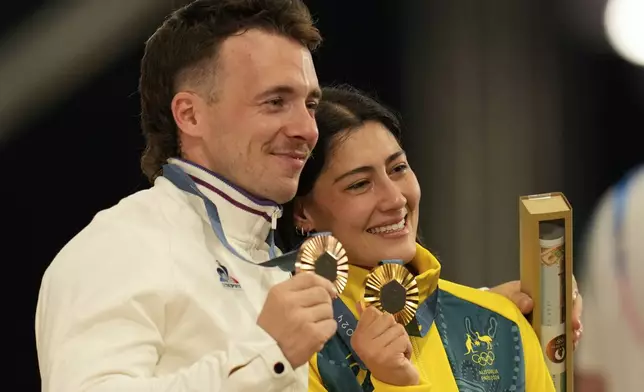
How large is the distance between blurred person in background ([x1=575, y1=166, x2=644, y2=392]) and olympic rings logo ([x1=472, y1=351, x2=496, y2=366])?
1.36m

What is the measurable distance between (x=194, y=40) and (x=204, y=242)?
0.36 metres

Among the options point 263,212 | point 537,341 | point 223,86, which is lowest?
point 537,341

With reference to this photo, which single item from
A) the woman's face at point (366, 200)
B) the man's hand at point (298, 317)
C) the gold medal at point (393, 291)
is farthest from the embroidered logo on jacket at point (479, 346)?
the man's hand at point (298, 317)

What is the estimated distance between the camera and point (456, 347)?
206 centimetres

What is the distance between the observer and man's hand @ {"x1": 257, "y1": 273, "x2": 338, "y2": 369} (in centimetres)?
143

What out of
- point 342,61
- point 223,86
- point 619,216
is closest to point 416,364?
point 223,86

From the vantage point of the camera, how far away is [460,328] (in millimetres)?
2098

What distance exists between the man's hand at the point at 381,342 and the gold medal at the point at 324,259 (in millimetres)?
122

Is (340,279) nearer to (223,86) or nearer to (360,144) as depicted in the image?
(223,86)

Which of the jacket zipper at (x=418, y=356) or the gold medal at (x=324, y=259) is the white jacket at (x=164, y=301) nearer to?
the gold medal at (x=324, y=259)

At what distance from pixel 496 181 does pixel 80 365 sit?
2.11m

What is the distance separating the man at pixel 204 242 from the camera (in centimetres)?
143

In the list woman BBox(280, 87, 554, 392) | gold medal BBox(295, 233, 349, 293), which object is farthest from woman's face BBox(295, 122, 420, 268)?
gold medal BBox(295, 233, 349, 293)

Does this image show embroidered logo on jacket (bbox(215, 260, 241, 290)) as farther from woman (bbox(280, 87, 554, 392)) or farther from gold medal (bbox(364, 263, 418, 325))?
woman (bbox(280, 87, 554, 392))
